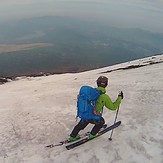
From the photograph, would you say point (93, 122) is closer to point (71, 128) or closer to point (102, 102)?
point (102, 102)

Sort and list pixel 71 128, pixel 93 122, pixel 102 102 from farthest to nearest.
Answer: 1. pixel 71 128
2. pixel 93 122
3. pixel 102 102

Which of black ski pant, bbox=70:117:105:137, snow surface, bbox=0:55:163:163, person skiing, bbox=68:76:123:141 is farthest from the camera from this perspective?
snow surface, bbox=0:55:163:163

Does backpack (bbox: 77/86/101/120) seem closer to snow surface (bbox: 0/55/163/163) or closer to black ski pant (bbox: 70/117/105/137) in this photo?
black ski pant (bbox: 70/117/105/137)

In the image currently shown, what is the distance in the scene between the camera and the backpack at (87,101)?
9.18m

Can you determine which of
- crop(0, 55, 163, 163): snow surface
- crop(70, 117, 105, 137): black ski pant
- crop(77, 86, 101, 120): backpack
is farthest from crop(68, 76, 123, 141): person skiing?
crop(0, 55, 163, 163): snow surface

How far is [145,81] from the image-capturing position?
20.4m

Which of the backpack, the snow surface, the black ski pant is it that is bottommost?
the snow surface

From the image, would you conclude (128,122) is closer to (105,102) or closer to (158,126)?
(158,126)

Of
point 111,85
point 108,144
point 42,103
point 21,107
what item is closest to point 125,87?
point 111,85

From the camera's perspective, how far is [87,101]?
9312 mm

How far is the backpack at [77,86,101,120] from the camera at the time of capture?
918cm

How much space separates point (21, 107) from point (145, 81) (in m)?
9.29

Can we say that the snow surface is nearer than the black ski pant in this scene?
No

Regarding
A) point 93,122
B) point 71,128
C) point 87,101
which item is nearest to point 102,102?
point 87,101
